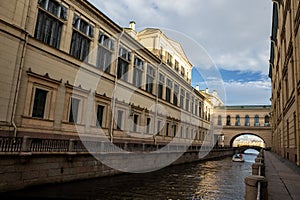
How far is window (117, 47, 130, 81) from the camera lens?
76.9ft

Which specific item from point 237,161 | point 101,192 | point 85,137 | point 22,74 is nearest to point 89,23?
point 22,74

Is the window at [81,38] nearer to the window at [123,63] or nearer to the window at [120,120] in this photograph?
the window at [123,63]

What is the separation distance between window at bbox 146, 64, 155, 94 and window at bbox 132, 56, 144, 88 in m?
1.69

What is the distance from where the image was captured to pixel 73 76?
1759cm

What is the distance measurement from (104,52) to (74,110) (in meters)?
6.24

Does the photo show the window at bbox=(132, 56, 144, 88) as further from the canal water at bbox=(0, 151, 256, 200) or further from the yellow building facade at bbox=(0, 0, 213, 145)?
the canal water at bbox=(0, 151, 256, 200)

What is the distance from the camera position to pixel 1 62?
12.8 metres

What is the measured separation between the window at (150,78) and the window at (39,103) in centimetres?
1503

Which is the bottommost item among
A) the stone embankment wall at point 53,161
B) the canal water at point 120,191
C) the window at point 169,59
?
the canal water at point 120,191

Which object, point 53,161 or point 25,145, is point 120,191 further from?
point 25,145

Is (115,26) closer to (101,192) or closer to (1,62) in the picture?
(1,62)

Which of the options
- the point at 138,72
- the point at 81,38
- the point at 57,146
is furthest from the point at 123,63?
the point at 57,146

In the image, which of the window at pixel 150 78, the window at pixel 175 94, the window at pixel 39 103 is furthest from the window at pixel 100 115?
the window at pixel 175 94

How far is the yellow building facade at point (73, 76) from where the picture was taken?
13547mm
